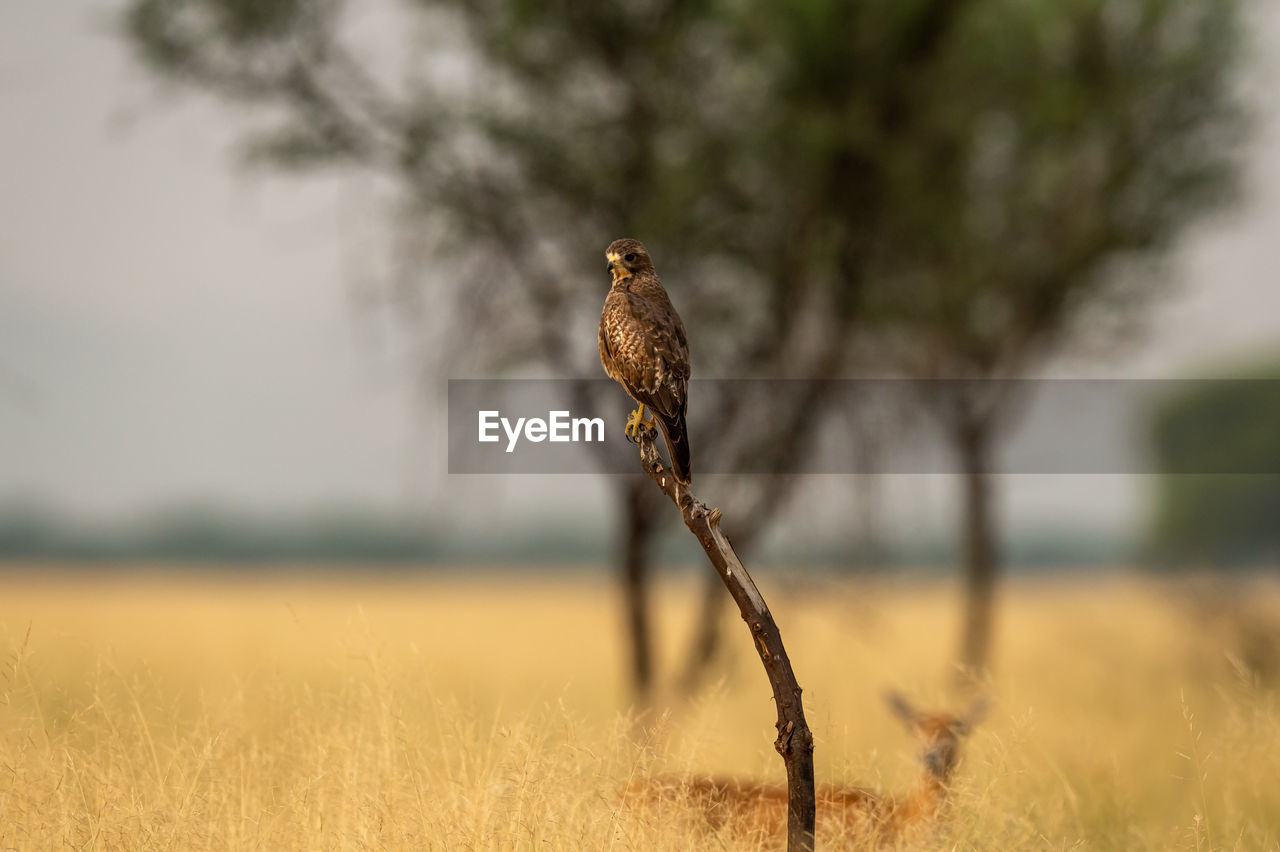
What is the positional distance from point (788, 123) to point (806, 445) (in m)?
2.74

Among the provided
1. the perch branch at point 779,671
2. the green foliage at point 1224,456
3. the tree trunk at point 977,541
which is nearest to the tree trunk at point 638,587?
the perch branch at point 779,671

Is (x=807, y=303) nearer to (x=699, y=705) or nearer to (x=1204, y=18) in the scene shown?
(x=699, y=705)

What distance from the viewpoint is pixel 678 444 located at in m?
4.81

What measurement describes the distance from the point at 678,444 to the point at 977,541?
11.5 m

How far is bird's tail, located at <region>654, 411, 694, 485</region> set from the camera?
188 inches

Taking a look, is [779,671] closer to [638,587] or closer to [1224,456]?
[638,587]

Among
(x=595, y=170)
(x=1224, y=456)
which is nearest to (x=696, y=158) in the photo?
(x=595, y=170)

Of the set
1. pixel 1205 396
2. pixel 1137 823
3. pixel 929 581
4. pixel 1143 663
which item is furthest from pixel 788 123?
pixel 1205 396

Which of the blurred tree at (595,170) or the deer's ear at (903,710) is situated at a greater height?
the blurred tree at (595,170)

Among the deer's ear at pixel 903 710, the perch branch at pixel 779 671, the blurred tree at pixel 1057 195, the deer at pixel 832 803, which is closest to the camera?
the perch branch at pixel 779 671

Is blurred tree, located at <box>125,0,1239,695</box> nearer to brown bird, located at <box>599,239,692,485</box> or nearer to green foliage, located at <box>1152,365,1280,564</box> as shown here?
brown bird, located at <box>599,239,692,485</box>

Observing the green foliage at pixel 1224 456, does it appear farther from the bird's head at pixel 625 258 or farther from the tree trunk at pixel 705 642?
the bird's head at pixel 625 258

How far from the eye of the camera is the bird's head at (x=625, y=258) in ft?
17.6

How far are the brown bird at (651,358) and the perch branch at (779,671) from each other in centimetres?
21
